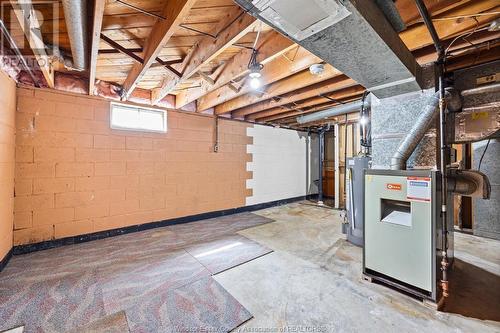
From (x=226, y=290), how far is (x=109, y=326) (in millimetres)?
879

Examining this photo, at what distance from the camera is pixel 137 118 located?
3.53 meters

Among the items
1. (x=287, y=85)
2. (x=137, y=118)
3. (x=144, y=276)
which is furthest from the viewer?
(x=137, y=118)

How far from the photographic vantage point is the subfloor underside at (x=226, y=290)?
1.51 meters

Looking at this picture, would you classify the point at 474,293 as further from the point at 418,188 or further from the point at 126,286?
the point at 126,286

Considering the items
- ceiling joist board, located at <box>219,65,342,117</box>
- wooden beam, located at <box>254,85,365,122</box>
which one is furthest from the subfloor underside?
wooden beam, located at <box>254,85,365,122</box>

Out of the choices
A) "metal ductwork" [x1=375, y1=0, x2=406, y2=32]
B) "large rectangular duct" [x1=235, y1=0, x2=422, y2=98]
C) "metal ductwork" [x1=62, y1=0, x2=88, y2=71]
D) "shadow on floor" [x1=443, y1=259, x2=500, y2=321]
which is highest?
"metal ductwork" [x1=375, y1=0, x2=406, y2=32]

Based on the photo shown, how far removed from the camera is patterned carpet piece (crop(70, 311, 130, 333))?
1.44 m

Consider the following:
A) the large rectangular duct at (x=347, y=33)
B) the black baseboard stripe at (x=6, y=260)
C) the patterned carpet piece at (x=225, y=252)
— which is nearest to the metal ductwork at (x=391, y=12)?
the large rectangular duct at (x=347, y=33)

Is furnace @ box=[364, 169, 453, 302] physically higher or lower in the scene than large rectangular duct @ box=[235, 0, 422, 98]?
lower

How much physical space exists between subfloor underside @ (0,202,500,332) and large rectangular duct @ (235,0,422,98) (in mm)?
1900

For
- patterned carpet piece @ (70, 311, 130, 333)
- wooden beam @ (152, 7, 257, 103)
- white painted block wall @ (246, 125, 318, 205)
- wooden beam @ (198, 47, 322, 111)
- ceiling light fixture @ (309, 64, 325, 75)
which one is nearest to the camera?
patterned carpet piece @ (70, 311, 130, 333)

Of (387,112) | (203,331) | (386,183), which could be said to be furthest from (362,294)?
(387,112)

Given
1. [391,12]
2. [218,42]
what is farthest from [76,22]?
[391,12]

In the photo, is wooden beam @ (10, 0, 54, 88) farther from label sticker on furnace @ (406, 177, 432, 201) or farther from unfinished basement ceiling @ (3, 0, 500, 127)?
label sticker on furnace @ (406, 177, 432, 201)
